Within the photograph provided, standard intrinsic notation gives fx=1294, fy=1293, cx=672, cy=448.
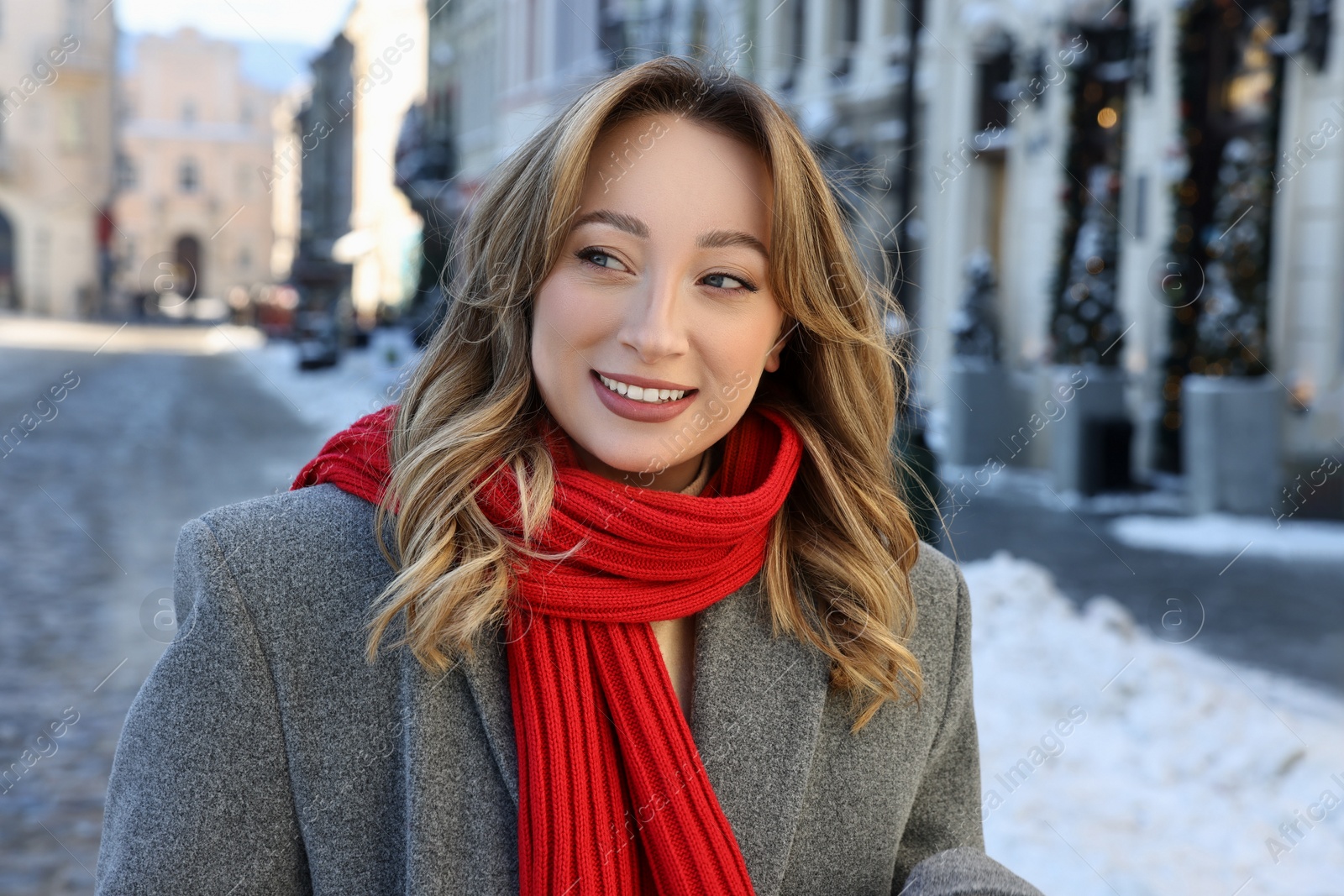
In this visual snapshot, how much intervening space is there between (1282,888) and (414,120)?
21.6 meters

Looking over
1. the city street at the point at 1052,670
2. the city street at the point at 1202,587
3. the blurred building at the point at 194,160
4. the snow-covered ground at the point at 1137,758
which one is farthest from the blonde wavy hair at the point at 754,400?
the blurred building at the point at 194,160

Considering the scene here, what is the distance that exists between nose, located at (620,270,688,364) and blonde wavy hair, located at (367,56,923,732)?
0.15 m

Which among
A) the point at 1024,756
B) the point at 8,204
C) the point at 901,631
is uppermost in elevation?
the point at 901,631

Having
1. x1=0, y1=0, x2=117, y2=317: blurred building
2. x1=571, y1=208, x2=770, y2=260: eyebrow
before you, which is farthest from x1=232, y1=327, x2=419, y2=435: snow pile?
x1=0, y1=0, x2=117, y2=317: blurred building

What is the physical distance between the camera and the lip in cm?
197

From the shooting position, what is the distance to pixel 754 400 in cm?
233

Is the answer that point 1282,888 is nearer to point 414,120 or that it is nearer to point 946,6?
point 946,6

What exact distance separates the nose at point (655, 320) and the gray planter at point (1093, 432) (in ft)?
31.8

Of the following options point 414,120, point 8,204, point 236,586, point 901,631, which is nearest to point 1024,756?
point 901,631

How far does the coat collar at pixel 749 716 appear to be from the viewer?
188cm

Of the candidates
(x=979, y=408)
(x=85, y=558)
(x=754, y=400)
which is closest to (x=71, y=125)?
(x=979, y=408)

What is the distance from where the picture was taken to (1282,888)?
388cm

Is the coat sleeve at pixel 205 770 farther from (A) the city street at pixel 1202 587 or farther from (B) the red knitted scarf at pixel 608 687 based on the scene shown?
(A) the city street at pixel 1202 587

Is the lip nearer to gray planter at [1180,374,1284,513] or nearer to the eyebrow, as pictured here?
the eyebrow
